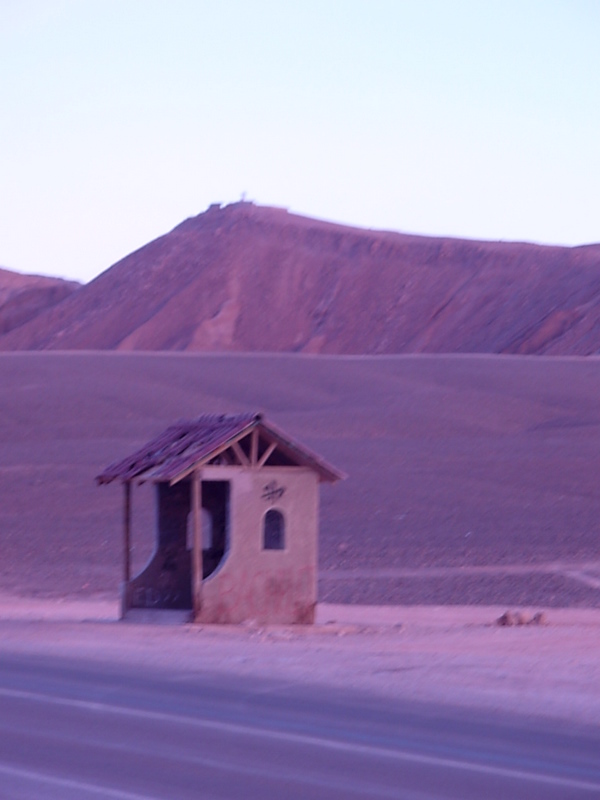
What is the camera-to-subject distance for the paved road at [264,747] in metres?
7.61

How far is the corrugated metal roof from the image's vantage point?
55.0 ft

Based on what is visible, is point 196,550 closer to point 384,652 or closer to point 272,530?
point 272,530

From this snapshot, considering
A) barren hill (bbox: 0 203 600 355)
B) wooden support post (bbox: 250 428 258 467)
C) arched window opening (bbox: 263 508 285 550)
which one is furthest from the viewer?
barren hill (bbox: 0 203 600 355)

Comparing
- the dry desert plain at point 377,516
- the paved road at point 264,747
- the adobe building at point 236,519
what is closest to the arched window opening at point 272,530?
the adobe building at point 236,519

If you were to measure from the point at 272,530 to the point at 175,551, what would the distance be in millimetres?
1497

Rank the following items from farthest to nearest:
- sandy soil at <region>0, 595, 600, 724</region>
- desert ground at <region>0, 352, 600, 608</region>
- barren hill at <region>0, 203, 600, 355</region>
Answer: barren hill at <region>0, 203, 600, 355</region> → desert ground at <region>0, 352, 600, 608</region> → sandy soil at <region>0, 595, 600, 724</region>

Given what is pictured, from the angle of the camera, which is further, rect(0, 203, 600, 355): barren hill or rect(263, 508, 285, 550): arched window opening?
rect(0, 203, 600, 355): barren hill

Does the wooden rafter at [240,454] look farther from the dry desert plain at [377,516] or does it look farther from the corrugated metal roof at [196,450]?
the dry desert plain at [377,516]

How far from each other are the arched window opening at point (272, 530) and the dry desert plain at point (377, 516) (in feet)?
5.07

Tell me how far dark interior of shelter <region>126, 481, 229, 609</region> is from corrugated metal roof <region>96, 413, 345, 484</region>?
645 mm

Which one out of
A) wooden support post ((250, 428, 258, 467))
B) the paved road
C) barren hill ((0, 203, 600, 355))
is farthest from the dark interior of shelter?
barren hill ((0, 203, 600, 355))

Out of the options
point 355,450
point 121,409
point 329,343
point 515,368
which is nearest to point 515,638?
point 355,450

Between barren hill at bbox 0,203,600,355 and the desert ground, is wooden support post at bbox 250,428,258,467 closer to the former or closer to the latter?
the desert ground

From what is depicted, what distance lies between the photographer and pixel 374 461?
122ft
